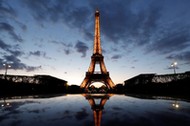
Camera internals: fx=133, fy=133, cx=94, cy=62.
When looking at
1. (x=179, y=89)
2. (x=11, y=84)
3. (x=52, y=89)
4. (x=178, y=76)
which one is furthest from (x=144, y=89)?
(x=11, y=84)

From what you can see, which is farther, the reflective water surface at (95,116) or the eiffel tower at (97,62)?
the eiffel tower at (97,62)

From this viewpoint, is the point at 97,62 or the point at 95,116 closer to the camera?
the point at 95,116

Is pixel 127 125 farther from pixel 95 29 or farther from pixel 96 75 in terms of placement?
pixel 95 29

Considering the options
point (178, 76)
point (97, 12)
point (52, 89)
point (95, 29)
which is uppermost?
point (97, 12)

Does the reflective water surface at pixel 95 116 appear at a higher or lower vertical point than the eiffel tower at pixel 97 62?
lower

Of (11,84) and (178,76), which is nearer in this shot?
(11,84)

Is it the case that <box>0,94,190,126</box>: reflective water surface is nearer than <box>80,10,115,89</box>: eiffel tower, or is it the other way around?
<box>0,94,190,126</box>: reflective water surface

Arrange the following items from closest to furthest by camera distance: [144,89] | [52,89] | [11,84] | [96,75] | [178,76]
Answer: [11,84] < [178,76] < [144,89] < [52,89] < [96,75]

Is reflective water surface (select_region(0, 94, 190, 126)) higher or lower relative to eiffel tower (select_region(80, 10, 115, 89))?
lower

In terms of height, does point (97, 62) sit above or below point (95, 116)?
above

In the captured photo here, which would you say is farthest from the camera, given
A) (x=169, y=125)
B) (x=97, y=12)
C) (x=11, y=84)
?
(x=97, y=12)

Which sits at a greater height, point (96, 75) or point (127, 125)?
point (96, 75)
